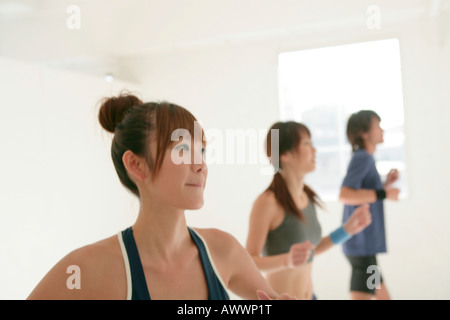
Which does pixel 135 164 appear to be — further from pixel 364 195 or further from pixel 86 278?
pixel 364 195

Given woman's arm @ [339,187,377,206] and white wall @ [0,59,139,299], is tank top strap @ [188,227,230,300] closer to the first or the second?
white wall @ [0,59,139,299]

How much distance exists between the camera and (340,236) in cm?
62

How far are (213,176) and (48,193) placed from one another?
0.24 m

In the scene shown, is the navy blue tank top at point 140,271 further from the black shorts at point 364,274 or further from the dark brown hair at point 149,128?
the black shorts at point 364,274

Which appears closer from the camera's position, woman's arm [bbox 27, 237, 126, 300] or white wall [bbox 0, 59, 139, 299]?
woman's arm [bbox 27, 237, 126, 300]

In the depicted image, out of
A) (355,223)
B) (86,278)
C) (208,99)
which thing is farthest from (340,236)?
(86,278)

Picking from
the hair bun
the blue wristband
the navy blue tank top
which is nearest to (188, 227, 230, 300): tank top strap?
the navy blue tank top

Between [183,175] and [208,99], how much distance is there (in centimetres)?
26

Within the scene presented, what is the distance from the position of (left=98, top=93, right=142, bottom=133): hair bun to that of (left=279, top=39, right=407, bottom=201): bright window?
29 cm

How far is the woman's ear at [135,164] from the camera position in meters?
0.39

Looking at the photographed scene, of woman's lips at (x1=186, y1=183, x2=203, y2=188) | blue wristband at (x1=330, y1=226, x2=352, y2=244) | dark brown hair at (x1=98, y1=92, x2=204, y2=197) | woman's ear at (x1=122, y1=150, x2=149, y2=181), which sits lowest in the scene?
blue wristband at (x1=330, y1=226, x2=352, y2=244)

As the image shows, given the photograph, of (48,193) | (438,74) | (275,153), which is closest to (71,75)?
(48,193)

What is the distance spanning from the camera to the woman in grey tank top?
609mm
